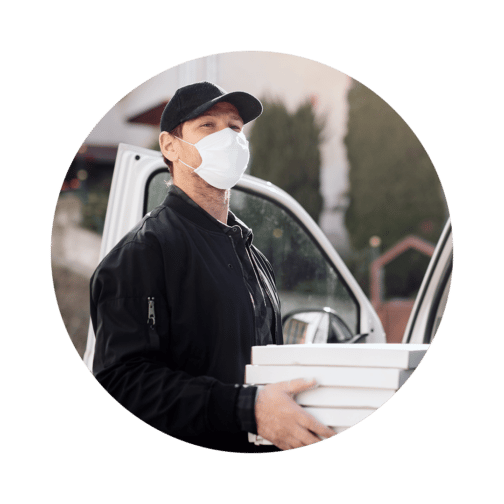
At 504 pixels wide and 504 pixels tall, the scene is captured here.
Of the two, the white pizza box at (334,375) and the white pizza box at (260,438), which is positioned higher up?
the white pizza box at (334,375)

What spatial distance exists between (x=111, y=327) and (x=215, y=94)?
48.8 inches

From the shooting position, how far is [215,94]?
10.6 feet

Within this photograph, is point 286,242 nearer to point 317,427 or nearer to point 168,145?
point 168,145

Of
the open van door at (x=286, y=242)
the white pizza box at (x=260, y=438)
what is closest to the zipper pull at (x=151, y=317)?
the open van door at (x=286, y=242)

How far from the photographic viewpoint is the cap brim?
10.6 feet

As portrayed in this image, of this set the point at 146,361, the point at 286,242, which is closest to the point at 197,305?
the point at 146,361

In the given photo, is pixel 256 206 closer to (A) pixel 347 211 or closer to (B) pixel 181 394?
(A) pixel 347 211

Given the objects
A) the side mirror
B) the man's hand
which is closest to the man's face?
the side mirror

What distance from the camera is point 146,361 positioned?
3.07 meters

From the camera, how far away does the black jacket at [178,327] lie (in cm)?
308

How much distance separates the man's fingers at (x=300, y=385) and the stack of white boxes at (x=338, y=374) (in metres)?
0.02

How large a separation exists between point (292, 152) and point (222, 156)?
0.36m

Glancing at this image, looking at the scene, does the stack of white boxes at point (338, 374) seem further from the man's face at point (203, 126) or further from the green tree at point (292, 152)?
the man's face at point (203, 126)

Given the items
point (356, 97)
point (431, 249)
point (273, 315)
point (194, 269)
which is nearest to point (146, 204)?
point (194, 269)
